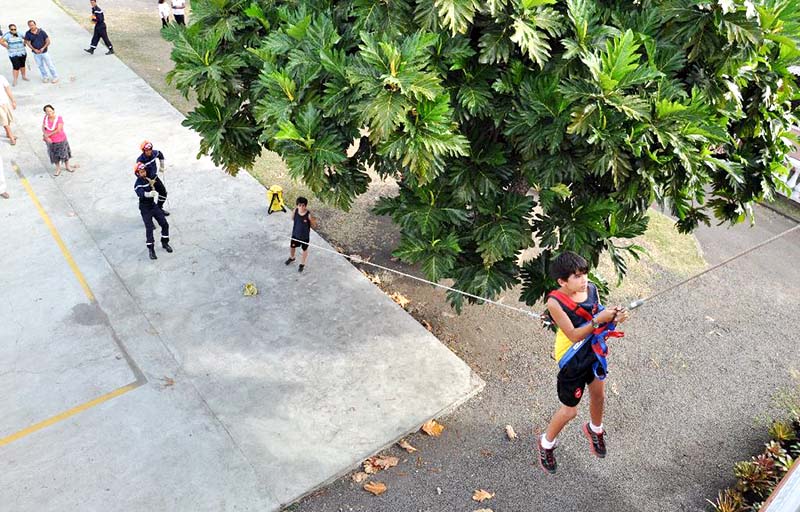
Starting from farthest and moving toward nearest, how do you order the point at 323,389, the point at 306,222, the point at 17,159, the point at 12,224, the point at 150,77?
the point at 150,77 < the point at 17,159 < the point at 12,224 < the point at 306,222 < the point at 323,389

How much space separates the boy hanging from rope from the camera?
488 cm

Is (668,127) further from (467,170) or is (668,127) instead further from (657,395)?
(657,395)

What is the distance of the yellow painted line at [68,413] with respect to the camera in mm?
6887

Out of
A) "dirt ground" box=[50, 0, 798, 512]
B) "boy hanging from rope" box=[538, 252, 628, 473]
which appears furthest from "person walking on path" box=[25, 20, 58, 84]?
"boy hanging from rope" box=[538, 252, 628, 473]

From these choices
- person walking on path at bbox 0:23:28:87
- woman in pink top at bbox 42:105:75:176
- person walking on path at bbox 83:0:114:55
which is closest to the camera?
woman in pink top at bbox 42:105:75:176

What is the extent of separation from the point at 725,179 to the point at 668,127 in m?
1.90

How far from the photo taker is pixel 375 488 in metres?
6.75

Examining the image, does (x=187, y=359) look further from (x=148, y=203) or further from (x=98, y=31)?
(x=98, y=31)

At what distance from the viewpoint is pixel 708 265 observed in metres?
11.0

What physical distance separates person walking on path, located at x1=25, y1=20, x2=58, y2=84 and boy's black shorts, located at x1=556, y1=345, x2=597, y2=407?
1463cm

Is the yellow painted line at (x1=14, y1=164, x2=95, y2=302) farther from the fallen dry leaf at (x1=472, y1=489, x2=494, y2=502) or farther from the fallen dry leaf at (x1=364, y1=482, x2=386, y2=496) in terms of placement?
the fallen dry leaf at (x1=472, y1=489, x2=494, y2=502)

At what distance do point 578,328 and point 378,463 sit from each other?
3.21 metres

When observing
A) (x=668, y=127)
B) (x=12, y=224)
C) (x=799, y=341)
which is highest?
(x=668, y=127)

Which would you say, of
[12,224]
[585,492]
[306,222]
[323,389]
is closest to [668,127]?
[585,492]
